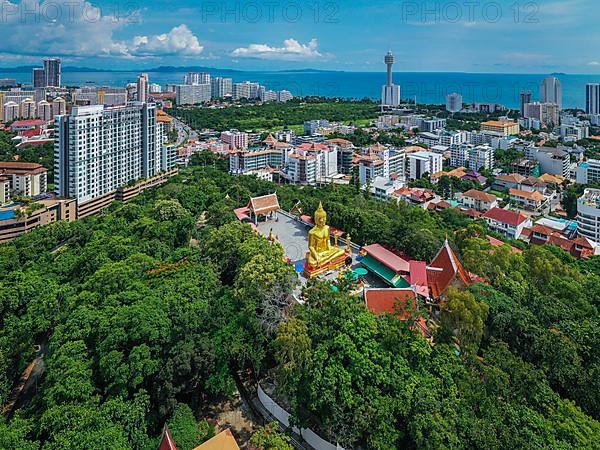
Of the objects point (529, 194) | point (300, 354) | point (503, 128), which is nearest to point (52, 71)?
point (503, 128)

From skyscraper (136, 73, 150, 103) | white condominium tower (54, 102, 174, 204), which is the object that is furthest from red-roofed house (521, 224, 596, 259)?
skyscraper (136, 73, 150, 103)

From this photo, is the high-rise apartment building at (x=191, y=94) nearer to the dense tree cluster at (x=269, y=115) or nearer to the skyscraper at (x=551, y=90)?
the dense tree cluster at (x=269, y=115)

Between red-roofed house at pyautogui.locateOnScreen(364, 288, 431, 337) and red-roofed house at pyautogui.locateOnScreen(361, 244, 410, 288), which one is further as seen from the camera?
red-roofed house at pyautogui.locateOnScreen(361, 244, 410, 288)

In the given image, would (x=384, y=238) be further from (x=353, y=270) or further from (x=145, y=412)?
(x=145, y=412)

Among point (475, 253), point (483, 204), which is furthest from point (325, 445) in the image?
point (483, 204)

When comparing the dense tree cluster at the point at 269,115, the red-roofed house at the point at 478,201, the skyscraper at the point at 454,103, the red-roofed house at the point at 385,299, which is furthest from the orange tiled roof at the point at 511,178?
the skyscraper at the point at 454,103

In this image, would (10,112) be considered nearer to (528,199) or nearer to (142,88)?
(142,88)

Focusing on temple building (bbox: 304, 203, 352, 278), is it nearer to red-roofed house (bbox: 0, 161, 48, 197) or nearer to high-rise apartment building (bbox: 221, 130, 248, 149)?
red-roofed house (bbox: 0, 161, 48, 197)
